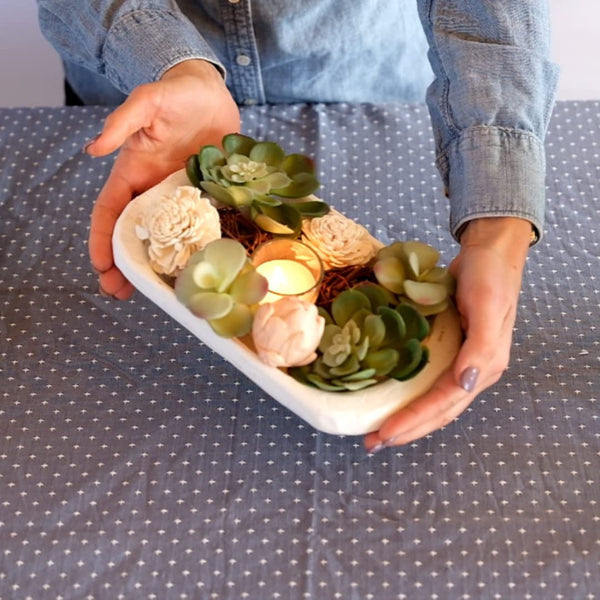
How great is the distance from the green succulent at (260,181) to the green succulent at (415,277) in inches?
2.6

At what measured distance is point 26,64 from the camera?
4.12 feet

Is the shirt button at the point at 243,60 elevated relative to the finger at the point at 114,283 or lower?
elevated

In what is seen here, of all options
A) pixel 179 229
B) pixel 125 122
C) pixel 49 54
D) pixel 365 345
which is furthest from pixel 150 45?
pixel 49 54

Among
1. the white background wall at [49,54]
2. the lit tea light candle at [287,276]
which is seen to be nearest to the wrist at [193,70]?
the lit tea light candle at [287,276]

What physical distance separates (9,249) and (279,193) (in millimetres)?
264

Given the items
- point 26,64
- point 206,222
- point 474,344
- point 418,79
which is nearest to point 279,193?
point 206,222

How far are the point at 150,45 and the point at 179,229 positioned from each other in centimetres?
24

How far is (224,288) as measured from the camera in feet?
1.68

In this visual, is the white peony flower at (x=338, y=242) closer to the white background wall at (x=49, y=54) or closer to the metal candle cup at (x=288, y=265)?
the metal candle cup at (x=288, y=265)

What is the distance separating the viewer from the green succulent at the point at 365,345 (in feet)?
1.60

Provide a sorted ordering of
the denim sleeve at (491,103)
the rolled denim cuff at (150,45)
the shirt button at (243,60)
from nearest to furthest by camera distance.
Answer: the denim sleeve at (491,103)
the rolled denim cuff at (150,45)
the shirt button at (243,60)

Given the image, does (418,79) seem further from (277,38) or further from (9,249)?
(9,249)

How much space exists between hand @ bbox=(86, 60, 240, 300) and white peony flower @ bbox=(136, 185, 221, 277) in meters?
0.08

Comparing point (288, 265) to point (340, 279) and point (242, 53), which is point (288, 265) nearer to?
point (340, 279)
